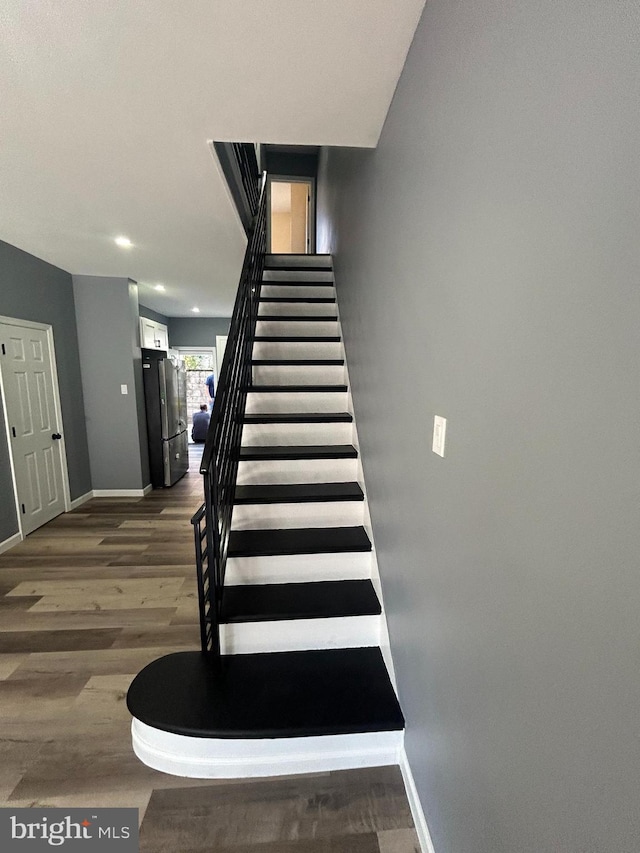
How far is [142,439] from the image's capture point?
474 centimetres

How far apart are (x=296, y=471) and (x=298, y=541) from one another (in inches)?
20.8

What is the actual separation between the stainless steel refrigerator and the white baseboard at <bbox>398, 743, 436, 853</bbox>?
173 inches

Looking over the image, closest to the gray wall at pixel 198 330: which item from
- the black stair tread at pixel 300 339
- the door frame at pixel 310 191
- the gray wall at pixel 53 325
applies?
the door frame at pixel 310 191

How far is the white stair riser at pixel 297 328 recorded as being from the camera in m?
3.36

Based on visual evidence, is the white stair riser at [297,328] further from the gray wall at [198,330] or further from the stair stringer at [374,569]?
the gray wall at [198,330]

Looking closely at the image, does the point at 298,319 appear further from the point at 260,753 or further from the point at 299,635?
the point at 260,753

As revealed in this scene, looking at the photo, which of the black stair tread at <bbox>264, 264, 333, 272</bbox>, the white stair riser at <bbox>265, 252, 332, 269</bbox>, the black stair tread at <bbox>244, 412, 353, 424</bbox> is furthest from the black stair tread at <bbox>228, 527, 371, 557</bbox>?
the white stair riser at <bbox>265, 252, 332, 269</bbox>

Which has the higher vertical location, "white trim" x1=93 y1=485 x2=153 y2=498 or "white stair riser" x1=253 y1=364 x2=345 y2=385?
"white stair riser" x1=253 y1=364 x2=345 y2=385

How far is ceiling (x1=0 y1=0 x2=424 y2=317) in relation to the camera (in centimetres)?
120

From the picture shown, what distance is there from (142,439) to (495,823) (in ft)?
15.8

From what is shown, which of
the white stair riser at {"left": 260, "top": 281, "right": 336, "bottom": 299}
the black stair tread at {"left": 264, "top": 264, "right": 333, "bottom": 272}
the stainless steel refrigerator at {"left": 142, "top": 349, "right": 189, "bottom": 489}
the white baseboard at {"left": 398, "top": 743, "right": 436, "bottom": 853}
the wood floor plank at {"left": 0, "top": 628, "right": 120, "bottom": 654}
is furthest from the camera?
the stainless steel refrigerator at {"left": 142, "top": 349, "right": 189, "bottom": 489}

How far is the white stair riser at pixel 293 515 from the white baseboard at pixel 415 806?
41.3 inches

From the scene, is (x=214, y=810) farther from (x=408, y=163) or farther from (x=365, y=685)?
(x=408, y=163)

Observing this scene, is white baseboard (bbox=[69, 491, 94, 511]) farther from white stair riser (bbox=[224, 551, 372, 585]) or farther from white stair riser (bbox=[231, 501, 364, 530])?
white stair riser (bbox=[224, 551, 372, 585])
